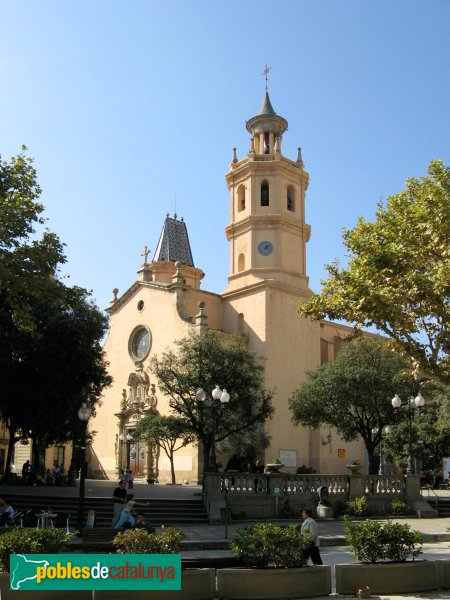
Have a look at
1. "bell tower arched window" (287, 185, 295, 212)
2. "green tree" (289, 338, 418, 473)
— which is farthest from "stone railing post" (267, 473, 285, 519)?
"bell tower arched window" (287, 185, 295, 212)

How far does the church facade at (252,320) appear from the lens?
40969 mm

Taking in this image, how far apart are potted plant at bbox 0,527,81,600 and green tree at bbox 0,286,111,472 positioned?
15807mm

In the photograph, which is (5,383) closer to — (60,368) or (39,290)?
(60,368)

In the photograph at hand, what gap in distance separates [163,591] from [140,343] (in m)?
37.2

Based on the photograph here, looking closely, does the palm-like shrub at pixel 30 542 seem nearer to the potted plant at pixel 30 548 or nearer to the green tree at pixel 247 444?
the potted plant at pixel 30 548

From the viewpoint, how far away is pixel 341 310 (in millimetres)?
17828

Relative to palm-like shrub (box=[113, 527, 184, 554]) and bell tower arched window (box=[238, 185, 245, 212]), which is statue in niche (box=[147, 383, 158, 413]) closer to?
bell tower arched window (box=[238, 185, 245, 212])

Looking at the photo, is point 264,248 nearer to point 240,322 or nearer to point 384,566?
point 240,322

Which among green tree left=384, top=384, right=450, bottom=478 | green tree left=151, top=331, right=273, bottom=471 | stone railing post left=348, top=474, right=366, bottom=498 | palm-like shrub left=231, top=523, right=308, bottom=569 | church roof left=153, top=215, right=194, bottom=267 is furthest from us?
church roof left=153, top=215, right=194, bottom=267

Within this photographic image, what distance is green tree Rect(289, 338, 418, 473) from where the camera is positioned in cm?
2914

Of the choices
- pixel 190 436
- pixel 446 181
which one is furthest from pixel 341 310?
pixel 190 436

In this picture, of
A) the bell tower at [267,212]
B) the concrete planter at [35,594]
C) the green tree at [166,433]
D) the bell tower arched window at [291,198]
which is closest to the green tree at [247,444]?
the green tree at [166,433]

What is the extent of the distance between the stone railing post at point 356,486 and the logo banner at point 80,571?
16717 millimetres

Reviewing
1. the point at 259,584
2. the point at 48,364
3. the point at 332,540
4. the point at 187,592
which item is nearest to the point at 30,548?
the point at 187,592
